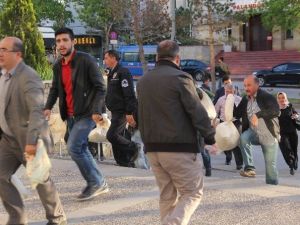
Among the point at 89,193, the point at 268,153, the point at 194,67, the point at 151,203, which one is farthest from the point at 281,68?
the point at 89,193

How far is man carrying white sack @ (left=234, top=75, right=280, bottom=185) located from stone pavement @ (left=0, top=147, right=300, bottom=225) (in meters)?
0.42

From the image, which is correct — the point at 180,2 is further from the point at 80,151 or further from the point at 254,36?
the point at 80,151

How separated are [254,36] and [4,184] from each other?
151 ft

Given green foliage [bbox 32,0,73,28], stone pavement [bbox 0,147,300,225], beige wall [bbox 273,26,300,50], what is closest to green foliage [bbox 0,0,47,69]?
stone pavement [bbox 0,147,300,225]

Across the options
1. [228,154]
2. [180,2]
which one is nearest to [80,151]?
[228,154]

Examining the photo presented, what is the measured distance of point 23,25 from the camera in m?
14.9

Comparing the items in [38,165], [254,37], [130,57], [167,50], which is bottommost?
[130,57]

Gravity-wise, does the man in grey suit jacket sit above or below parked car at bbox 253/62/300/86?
above

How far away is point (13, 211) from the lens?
504 centimetres

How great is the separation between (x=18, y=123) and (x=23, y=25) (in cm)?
1049

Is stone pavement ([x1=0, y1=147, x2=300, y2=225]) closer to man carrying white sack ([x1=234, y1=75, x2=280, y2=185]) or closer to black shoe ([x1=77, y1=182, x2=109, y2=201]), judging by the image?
black shoe ([x1=77, y1=182, x2=109, y2=201])

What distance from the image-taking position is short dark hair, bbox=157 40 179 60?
4.74 meters

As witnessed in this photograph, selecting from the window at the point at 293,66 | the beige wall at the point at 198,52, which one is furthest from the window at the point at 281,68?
the beige wall at the point at 198,52

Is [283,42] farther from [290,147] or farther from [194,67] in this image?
[290,147]
